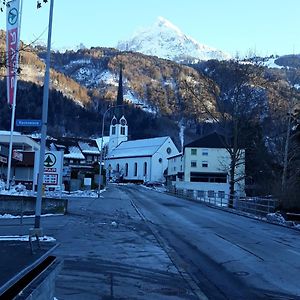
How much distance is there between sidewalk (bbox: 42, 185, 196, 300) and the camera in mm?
8727

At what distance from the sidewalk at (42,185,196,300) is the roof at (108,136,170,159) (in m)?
134

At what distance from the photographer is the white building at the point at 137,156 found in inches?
5989

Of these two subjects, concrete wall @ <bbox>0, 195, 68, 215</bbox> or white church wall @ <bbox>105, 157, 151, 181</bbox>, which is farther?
white church wall @ <bbox>105, 157, 151, 181</bbox>

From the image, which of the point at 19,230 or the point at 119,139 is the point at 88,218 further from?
the point at 119,139

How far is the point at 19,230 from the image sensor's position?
18.4 metres

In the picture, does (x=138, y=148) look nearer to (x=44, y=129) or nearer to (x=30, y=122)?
(x=30, y=122)

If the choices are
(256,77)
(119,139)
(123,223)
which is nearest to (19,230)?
(123,223)

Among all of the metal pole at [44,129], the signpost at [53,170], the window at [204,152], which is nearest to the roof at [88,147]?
the window at [204,152]

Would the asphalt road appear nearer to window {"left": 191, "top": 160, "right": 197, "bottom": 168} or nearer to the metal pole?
the metal pole

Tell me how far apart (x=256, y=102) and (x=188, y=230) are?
26264 millimetres

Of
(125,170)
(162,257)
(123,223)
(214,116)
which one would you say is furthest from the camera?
(125,170)

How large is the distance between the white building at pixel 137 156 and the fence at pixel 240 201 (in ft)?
241

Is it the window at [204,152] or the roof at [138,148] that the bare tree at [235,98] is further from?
→ the roof at [138,148]

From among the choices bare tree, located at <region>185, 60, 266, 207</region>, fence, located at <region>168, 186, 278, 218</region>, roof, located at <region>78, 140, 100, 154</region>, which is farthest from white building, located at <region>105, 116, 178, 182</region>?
bare tree, located at <region>185, 60, 266, 207</region>
